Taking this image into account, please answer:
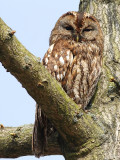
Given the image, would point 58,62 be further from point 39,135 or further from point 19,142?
point 19,142

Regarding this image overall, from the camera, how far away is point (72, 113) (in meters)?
3.17

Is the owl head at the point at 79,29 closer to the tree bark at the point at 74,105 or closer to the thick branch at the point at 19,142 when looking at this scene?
the tree bark at the point at 74,105

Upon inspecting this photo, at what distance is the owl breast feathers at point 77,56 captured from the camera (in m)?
3.97

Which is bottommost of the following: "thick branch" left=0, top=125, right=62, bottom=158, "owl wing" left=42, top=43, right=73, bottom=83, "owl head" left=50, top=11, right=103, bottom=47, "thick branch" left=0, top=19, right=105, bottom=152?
"thick branch" left=0, top=125, right=62, bottom=158

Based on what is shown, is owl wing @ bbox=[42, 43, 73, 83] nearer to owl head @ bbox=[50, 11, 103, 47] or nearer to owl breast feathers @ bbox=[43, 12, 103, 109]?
owl breast feathers @ bbox=[43, 12, 103, 109]

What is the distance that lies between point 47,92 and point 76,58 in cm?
120

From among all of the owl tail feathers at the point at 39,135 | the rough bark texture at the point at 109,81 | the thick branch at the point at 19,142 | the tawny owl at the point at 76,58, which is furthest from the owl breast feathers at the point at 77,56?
the thick branch at the point at 19,142

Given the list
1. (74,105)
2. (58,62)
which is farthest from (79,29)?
(74,105)

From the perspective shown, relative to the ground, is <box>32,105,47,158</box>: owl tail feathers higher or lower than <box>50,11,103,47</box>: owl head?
lower

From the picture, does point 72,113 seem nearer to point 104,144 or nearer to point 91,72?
point 104,144

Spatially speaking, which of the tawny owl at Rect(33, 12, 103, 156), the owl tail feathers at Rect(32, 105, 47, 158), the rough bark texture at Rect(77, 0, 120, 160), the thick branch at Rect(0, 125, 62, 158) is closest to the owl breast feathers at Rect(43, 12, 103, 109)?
the tawny owl at Rect(33, 12, 103, 156)

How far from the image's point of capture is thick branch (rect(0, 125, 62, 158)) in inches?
153

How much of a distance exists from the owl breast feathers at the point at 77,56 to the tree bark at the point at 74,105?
0.67 ft

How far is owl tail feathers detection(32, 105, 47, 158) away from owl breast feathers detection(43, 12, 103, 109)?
A: 492 mm
